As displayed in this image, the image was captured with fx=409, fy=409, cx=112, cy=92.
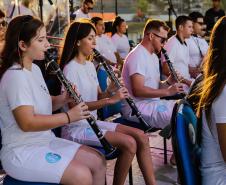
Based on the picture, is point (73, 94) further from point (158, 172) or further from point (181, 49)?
point (181, 49)

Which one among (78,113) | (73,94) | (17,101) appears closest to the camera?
(17,101)

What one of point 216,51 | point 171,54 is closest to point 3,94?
point 216,51

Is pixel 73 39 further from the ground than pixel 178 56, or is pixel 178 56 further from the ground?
pixel 73 39

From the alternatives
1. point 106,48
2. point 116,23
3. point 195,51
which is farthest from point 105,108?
point 116,23

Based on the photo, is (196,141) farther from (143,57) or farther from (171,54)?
(171,54)

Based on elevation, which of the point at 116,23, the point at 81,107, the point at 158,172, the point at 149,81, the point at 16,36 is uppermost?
the point at 16,36

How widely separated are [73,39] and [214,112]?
55.8 inches

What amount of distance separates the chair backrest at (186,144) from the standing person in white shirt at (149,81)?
1.38m

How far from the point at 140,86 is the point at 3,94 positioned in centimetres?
136

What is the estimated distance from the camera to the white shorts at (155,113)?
3123 mm

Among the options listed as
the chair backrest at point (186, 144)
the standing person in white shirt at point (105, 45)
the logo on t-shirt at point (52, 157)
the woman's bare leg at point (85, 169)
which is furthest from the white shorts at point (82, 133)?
the standing person in white shirt at point (105, 45)

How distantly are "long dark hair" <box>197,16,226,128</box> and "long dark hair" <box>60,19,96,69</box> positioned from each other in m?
1.23

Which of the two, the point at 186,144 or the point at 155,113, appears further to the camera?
the point at 155,113

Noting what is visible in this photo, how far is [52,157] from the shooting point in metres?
1.97
